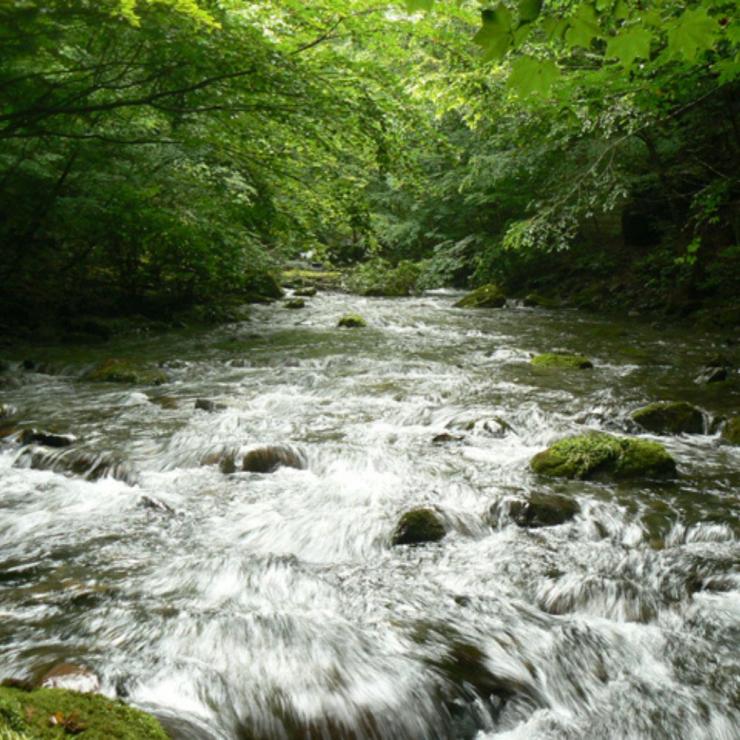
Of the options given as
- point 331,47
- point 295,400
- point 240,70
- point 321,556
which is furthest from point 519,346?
point 321,556

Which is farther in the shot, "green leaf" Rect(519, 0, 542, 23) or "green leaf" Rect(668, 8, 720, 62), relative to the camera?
"green leaf" Rect(668, 8, 720, 62)

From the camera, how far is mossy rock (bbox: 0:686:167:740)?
1.88 m

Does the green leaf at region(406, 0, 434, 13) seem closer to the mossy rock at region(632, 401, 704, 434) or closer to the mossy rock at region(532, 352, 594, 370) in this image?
the mossy rock at region(632, 401, 704, 434)

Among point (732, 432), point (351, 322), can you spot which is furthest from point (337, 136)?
point (351, 322)

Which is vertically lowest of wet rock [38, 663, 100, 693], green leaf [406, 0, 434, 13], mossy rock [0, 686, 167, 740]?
wet rock [38, 663, 100, 693]

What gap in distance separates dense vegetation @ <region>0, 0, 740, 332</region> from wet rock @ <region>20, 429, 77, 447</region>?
134 inches

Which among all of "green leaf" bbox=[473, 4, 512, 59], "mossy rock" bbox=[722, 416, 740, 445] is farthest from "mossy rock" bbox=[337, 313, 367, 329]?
"green leaf" bbox=[473, 4, 512, 59]

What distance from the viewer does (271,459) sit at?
5.97 m

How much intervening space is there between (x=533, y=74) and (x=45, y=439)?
5.94 metres

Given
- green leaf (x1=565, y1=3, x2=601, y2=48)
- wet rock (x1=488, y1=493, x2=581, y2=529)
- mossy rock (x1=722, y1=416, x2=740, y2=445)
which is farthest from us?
mossy rock (x1=722, y1=416, x2=740, y2=445)

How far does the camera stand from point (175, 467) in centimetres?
595

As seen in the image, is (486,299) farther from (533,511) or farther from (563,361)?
(533,511)

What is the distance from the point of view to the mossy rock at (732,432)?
21.0 feet

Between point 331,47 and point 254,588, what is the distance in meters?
6.32
